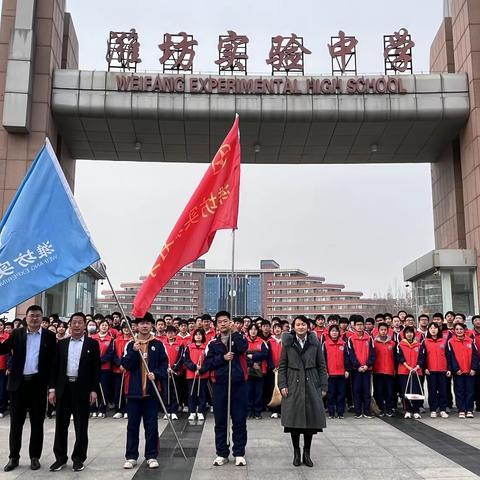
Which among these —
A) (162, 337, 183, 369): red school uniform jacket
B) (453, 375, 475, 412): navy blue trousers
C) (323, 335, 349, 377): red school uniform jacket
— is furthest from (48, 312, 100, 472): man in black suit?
(453, 375, 475, 412): navy blue trousers

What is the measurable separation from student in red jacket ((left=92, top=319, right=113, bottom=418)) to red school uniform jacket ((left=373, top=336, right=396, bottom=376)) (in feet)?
15.7

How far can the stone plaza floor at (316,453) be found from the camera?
532cm

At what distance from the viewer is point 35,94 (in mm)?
16219

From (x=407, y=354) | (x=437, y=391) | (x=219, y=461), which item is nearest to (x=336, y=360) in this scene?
(x=407, y=354)

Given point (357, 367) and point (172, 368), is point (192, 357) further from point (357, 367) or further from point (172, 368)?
point (357, 367)

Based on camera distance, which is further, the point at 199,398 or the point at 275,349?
the point at 275,349

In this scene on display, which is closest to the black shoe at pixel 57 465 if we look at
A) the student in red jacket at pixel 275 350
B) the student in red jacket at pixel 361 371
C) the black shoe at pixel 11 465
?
the black shoe at pixel 11 465

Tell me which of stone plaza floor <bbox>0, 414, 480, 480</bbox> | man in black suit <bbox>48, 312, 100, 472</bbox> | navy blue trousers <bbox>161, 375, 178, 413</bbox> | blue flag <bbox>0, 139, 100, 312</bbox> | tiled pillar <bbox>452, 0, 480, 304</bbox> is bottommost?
stone plaza floor <bbox>0, 414, 480, 480</bbox>

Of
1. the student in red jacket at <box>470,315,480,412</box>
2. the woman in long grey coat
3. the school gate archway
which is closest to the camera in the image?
the woman in long grey coat

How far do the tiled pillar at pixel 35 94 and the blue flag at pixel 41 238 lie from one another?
35.7 ft

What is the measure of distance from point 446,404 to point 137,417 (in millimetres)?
5884

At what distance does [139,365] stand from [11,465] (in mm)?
1672

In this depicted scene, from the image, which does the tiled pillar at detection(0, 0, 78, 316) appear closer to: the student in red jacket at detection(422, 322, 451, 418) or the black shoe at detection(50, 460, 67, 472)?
the black shoe at detection(50, 460, 67, 472)

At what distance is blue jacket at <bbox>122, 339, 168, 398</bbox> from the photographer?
5781mm
